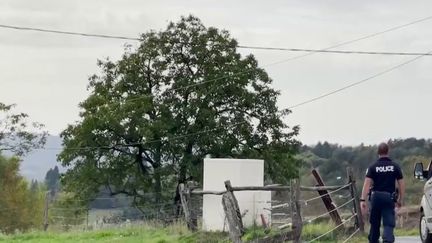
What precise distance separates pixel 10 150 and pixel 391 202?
4621cm

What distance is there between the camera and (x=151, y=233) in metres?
24.3

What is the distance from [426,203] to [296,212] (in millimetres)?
2497

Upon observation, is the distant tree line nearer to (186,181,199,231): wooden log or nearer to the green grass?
the green grass

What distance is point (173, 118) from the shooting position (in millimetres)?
49531

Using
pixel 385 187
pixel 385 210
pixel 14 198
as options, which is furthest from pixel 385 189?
pixel 14 198

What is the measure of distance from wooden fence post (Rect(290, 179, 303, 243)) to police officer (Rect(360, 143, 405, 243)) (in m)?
2.21

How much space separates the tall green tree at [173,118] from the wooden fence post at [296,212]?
30.3m

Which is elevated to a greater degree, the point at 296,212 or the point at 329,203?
the point at 329,203

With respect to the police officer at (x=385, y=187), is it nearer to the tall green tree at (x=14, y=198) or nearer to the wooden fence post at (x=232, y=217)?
the wooden fence post at (x=232, y=217)

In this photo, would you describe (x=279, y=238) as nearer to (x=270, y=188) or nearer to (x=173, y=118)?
(x=270, y=188)

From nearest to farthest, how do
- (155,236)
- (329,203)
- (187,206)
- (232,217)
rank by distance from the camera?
(232,217), (329,203), (187,206), (155,236)

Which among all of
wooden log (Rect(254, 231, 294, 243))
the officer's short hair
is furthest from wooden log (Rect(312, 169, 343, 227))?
the officer's short hair

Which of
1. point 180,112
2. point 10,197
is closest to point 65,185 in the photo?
point 180,112

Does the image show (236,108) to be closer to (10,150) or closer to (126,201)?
(126,201)
